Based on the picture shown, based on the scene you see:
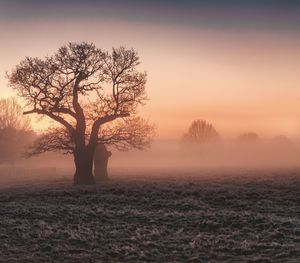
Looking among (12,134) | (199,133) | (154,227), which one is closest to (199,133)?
(199,133)

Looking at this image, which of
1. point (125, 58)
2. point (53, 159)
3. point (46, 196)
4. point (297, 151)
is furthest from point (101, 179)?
point (297, 151)

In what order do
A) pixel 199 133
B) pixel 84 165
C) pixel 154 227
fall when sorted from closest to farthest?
1. pixel 154 227
2. pixel 84 165
3. pixel 199 133

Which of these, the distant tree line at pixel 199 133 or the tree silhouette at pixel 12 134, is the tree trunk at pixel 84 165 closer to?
the tree silhouette at pixel 12 134

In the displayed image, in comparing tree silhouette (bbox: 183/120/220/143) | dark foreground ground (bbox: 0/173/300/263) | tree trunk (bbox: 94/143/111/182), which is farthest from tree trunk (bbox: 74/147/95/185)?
tree silhouette (bbox: 183/120/220/143)

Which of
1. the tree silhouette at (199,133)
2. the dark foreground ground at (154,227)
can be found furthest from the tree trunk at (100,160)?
the tree silhouette at (199,133)

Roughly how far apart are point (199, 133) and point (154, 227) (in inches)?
5219

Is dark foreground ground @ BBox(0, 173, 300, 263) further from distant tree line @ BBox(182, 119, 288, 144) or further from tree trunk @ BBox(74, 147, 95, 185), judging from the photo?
distant tree line @ BBox(182, 119, 288, 144)

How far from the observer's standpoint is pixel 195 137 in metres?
153

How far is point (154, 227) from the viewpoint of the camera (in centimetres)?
2131

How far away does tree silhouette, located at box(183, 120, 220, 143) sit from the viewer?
152m

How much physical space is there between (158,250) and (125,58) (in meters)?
33.1

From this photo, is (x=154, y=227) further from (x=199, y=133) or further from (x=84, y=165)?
(x=199, y=133)

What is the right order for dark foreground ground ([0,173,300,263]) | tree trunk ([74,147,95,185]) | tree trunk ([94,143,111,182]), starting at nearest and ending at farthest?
dark foreground ground ([0,173,300,263]) → tree trunk ([74,147,95,185]) → tree trunk ([94,143,111,182])

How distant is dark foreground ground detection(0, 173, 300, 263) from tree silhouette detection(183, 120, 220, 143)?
399 feet
